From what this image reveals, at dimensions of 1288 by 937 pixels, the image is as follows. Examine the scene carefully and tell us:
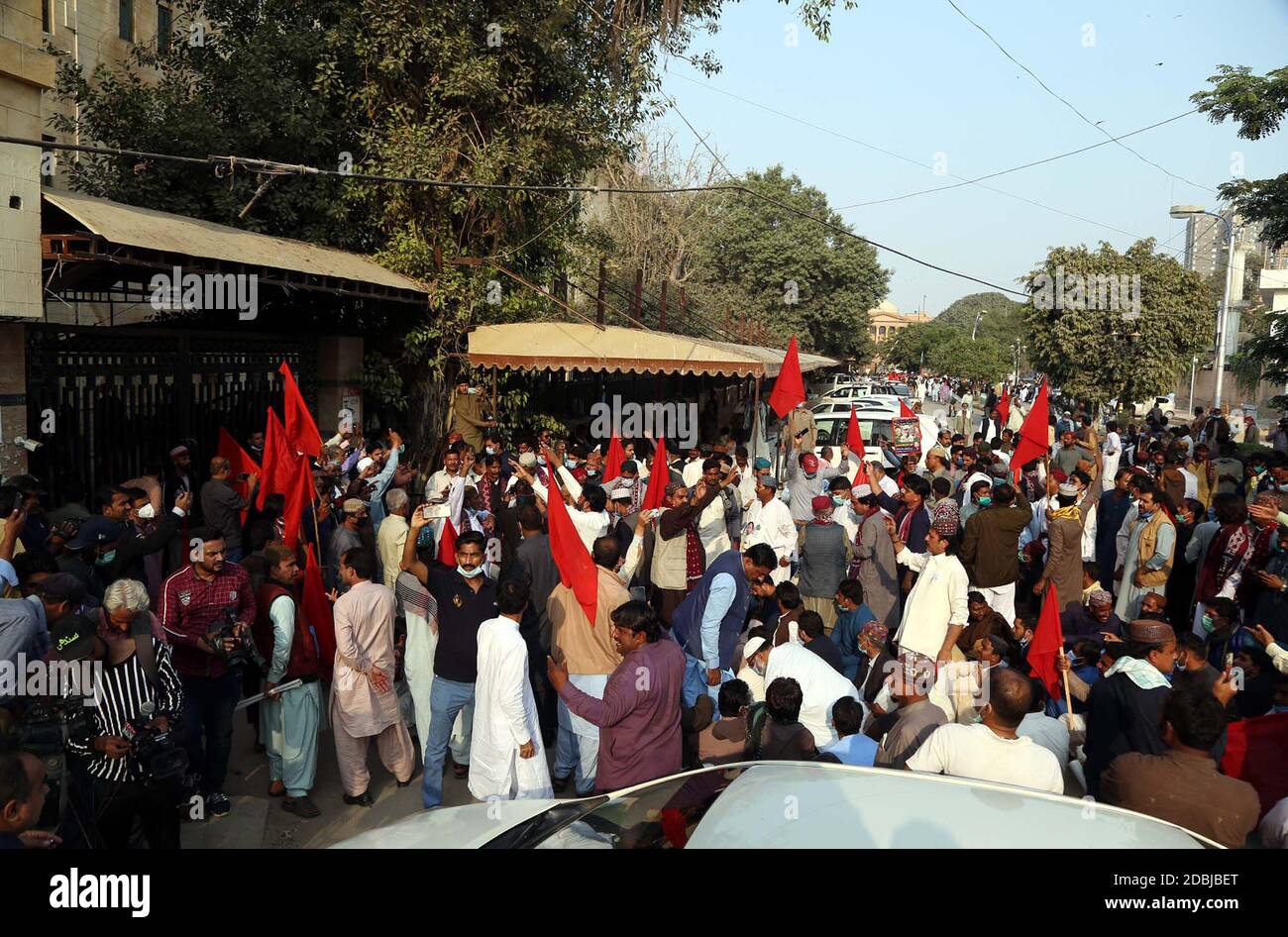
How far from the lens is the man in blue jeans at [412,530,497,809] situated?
5785 millimetres

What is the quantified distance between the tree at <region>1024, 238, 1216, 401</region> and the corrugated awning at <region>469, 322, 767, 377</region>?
37.5 feet

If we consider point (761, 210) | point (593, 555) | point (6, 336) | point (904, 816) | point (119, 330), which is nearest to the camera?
point (904, 816)

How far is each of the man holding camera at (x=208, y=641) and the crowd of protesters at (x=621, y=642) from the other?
0.02m

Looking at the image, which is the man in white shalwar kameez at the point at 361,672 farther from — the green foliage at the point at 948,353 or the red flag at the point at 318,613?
the green foliage at the point at 948,353

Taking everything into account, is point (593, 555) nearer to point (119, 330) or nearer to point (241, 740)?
point (241, 740)

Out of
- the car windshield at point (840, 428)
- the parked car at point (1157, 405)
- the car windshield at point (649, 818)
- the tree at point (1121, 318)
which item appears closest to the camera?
the car windshield at point (649, 818)

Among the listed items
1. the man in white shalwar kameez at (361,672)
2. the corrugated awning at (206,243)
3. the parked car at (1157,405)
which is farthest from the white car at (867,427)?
the man in white shalwar kameez at (361,672)

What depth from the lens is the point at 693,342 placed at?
47.8 ft

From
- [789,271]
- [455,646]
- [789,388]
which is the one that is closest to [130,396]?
[455,646]

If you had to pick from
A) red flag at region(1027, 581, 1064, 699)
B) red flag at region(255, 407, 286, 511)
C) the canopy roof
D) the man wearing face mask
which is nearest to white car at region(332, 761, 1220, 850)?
red flag at region(1027, 581, 1064, 699)

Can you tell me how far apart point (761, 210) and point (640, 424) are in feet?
92.2

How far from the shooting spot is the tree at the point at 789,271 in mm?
44406

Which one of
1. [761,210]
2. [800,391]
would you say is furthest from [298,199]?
[761,210]

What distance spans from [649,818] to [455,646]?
95.7 inches
